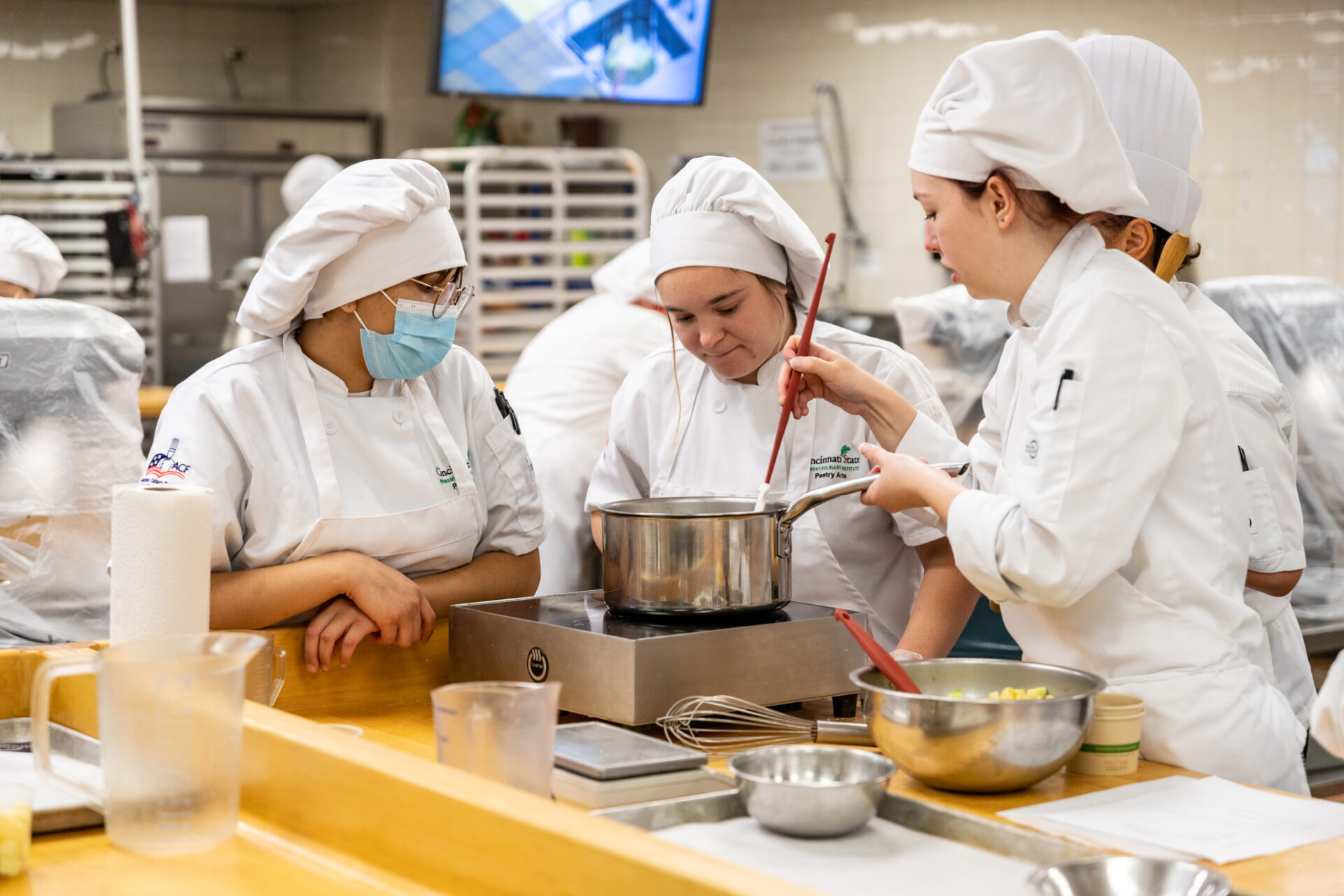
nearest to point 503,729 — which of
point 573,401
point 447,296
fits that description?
point 447,296

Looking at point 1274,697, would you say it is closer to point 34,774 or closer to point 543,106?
point 34,774

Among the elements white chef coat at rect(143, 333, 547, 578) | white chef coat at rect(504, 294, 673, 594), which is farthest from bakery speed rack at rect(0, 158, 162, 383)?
white chef coat at rect(143, 333, 547, 578)

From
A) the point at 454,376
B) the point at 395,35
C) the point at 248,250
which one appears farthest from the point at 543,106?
the point at 454,376

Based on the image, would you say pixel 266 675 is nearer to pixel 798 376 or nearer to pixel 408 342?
pixel 408 342

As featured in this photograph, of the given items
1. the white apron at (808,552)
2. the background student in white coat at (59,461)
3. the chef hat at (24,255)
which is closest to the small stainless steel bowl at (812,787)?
the white apron at (808,552)

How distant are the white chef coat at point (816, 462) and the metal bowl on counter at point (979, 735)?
78cm

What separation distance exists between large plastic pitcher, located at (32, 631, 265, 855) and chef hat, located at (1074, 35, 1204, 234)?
1.54 metres

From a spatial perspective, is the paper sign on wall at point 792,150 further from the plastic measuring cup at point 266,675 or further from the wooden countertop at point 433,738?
the plastic measuring cup at point 266,675

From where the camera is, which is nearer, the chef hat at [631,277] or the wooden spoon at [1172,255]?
the wooden spoon at [1172,255]

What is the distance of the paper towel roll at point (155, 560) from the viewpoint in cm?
168

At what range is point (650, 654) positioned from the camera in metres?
1.75

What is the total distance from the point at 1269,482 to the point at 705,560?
0.91m

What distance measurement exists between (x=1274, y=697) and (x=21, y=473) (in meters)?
2.52

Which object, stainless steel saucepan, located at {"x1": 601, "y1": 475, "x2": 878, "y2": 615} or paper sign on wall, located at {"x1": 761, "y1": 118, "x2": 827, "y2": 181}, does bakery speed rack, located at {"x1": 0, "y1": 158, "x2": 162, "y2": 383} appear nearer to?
paper sign on wall, located at {"x1": 761, "y1": 118, "x2": 827, "y2": 181}
